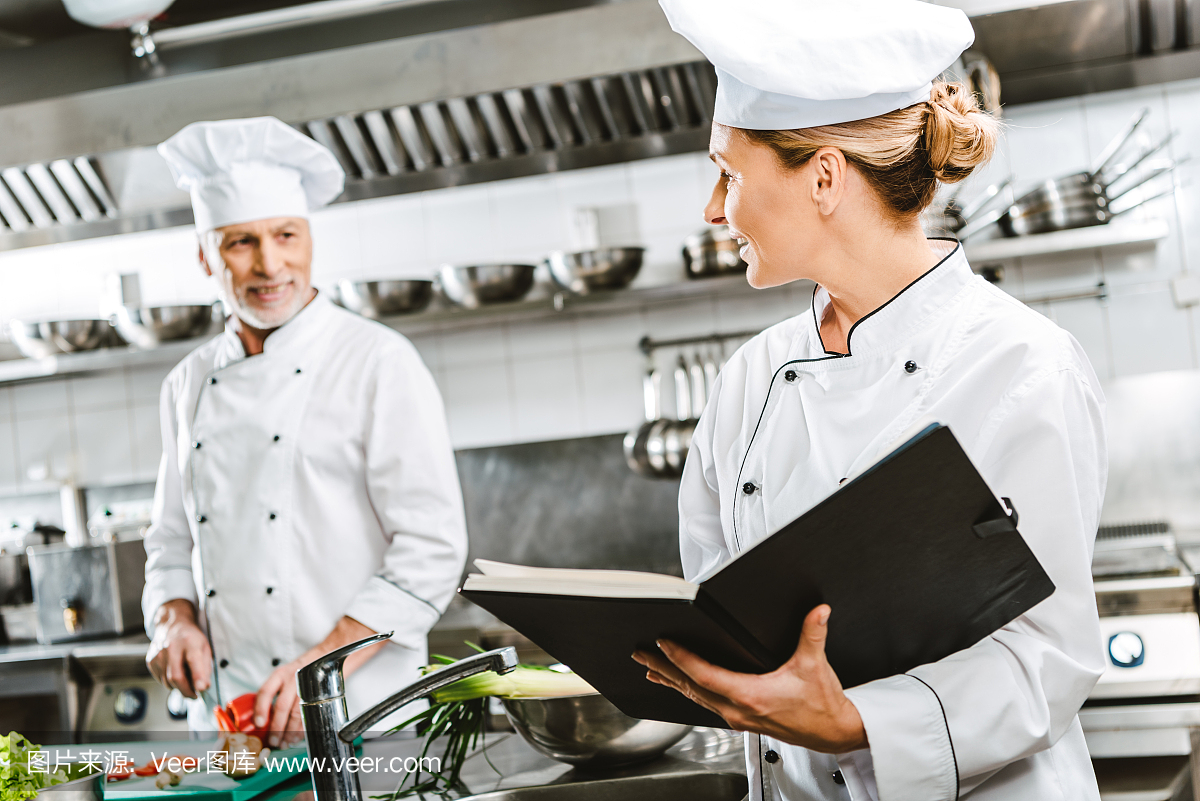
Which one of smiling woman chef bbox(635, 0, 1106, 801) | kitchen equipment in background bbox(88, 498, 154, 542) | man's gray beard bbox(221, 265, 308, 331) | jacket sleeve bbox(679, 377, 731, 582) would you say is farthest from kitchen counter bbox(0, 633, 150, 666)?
smiling woman chef bbox(635, 0, 1106, 801)

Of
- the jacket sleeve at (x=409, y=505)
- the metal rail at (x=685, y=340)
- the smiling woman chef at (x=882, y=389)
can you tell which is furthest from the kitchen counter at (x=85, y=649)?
the smiling woman chef at (x=882, y=389)

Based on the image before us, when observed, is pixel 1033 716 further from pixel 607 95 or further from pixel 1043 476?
pixel 607 95

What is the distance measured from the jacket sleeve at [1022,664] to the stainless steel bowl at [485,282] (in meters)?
2.29

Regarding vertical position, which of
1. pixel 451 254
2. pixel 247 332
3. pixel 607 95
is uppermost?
pixel 607 95

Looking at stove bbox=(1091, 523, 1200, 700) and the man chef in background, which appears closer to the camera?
the man chef in background

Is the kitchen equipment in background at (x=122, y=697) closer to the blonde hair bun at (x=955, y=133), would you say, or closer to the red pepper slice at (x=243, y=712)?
the red pepper slice at (x=243, y=712)

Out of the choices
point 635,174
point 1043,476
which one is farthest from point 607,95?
point 1043,476

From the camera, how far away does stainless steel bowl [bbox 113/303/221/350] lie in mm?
3318

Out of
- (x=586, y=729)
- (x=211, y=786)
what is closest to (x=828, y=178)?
(x=586, y=729)

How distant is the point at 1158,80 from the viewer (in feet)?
9.56

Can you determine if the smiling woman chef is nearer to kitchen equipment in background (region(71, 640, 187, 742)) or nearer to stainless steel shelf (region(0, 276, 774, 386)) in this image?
stainless steel shelf (region(0, 276, 774, 386))

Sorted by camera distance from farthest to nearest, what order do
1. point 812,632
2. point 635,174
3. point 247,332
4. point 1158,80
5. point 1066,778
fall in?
point 635,174, point 1158,80, point 247,332, point 1066,778, point 812,632

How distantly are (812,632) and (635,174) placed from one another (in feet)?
8.80

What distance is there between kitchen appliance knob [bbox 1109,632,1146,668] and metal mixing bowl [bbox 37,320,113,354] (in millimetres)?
3286
